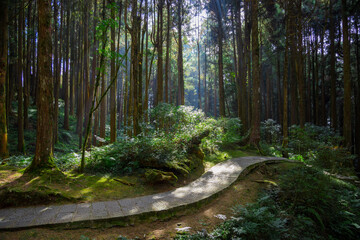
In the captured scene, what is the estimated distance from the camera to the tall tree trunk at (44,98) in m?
4.58

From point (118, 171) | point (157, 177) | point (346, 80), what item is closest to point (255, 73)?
point (346, 80)

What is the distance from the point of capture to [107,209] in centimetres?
352

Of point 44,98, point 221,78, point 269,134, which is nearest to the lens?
point 44,98

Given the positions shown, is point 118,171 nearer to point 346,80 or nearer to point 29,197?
point 29,197

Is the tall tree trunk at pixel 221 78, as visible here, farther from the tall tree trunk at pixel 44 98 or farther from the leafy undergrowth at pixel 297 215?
the tall tree trunk at pixel 44 98

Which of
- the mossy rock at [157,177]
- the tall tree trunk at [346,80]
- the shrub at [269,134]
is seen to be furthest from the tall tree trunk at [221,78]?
the mossy rock at [157,177]

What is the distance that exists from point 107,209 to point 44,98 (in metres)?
3.06

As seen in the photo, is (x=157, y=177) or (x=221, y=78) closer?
(x=157, y=177)

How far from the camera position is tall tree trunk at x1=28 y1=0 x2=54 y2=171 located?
15.0 ft

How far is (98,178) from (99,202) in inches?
49.2

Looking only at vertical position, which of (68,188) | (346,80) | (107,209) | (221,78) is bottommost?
(107,209)

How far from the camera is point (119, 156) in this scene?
224 inches

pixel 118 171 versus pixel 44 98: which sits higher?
pixel 44 98

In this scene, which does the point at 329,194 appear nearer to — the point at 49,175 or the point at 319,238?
the point at 319,238
